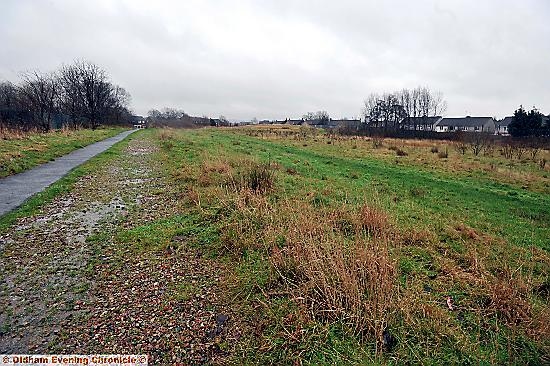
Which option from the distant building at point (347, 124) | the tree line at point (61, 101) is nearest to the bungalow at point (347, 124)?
the distant building at point (347, 124)

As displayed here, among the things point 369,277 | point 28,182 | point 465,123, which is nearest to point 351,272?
point 369,277

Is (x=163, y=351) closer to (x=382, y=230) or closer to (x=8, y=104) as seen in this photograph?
(x=382, y=230)

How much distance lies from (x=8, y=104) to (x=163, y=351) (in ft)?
195

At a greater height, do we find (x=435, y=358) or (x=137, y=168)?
(x=137, y=168)

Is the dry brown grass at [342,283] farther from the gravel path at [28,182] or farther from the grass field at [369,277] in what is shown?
the gravel path at [28,182]

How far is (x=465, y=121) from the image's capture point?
348 feet

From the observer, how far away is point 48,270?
459cm

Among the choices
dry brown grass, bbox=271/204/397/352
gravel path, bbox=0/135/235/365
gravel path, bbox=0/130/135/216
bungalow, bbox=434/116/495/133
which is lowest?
gravel path, bbox=0/135/235/365

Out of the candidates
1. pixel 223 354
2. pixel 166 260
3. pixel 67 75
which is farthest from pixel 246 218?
pixel 67 75

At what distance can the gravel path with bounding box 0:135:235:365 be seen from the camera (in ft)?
10.5

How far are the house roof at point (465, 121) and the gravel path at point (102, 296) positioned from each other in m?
118

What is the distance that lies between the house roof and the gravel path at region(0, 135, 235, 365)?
11841cm

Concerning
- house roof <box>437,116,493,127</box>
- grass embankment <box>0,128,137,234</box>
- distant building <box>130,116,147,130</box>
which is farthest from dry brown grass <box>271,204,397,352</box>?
house roof <box>437,116,493,127</box>

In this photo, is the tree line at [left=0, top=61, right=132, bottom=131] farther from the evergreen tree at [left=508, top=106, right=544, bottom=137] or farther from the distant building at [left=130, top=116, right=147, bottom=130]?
the evergreen tree at [left=508, top=106, right=544, bottom=137]
